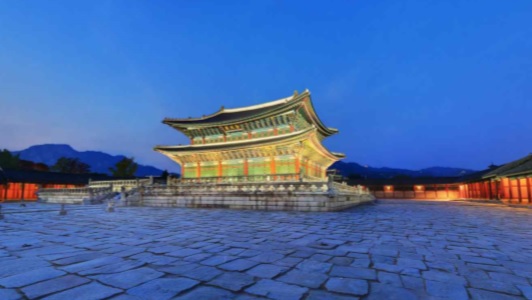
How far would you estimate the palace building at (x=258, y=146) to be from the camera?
2050 cm

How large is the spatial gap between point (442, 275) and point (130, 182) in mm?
23774

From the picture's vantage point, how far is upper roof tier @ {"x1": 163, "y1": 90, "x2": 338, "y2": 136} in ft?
70.4

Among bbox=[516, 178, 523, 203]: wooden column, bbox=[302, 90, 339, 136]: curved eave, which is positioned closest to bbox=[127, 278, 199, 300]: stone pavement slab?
bbox=[302, 90, 339, 136]: curved eave

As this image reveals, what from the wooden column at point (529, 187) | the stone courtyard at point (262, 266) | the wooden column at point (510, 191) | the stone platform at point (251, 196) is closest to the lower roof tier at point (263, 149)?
the stone platform at point (251, 196)

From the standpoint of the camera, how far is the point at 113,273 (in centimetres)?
310

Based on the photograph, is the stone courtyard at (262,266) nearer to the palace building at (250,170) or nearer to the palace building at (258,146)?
the palace building at (250,170)

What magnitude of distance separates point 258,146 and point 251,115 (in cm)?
489

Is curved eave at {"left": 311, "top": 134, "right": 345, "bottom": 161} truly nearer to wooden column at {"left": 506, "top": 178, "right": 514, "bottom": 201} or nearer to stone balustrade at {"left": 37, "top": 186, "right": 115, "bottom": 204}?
wooden column at {"left": 506, "top": 178, "right": 514, "bottom": 201}

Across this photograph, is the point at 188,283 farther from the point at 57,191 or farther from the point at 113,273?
the point at 57,191

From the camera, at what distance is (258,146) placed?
2159cm

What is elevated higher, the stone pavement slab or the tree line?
the tree line

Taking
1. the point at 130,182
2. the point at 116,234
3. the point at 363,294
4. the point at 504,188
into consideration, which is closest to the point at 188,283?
the point at 363,294

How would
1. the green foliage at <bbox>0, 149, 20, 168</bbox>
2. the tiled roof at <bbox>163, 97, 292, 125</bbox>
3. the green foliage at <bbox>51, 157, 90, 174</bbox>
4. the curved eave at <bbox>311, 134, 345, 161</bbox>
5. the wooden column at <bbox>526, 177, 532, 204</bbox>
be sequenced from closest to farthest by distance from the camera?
the wooden column at <bbox>526, 177, 532, 204</bbox>, the curved eave at <bbox>311, 134, 345, 161</bbox>, the tiled roof at <bbox>163, 97, 292, 125</bbox>, the green foliage at <bbox>0, 149, 20, 168</bbox>, the green foliage at <bbox>51, 157, 90, 174</bbox>

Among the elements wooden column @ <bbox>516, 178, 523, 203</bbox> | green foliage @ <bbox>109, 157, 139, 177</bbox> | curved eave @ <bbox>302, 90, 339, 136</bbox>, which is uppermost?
curved eave @ <bbox>302, 90, 339, 136</bbox>
